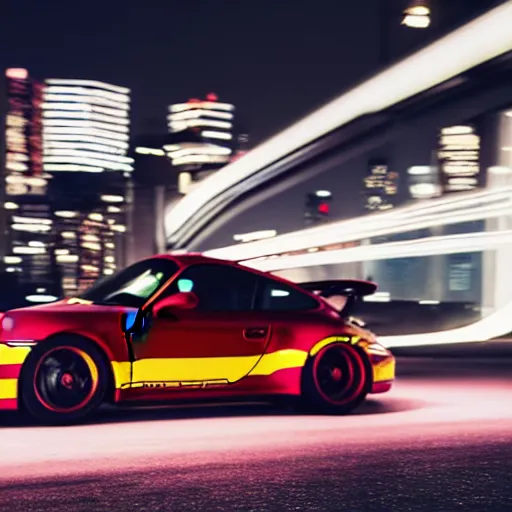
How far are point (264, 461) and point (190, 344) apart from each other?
183cm

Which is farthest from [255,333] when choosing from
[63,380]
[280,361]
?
[63,380]

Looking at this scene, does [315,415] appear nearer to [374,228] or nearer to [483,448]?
[483,448]

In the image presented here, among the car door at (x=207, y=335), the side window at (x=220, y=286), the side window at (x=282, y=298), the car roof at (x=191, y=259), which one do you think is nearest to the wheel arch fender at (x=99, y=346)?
the car door at (x=207, y=335)

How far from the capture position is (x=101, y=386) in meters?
6.99

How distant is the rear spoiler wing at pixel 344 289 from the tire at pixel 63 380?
6.57ft

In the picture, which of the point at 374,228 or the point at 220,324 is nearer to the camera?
the point at 220,324

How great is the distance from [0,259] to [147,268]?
235 ft

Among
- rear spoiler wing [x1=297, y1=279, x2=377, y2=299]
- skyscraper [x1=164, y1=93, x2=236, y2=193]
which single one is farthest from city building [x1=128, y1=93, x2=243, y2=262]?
rear spoiler wing [x1=297, y1=279, x2=377, y2=299]

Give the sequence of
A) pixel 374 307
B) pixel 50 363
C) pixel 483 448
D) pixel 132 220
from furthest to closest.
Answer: pixel 132 220
pixel 374 307
pixel 50 363
pixel 483 448

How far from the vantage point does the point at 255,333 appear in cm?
752

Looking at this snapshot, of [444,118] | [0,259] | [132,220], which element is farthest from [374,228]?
[0,259]

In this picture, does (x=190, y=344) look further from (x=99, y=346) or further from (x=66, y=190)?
(x=66, y=190)

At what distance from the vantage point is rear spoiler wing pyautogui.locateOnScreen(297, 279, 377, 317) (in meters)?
8.20

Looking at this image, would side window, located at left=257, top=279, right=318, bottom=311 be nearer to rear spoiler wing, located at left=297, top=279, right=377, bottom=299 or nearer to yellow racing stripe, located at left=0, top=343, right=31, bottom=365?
rear spoiler wing, located at left=297, top=279, right=377, bottom=299
